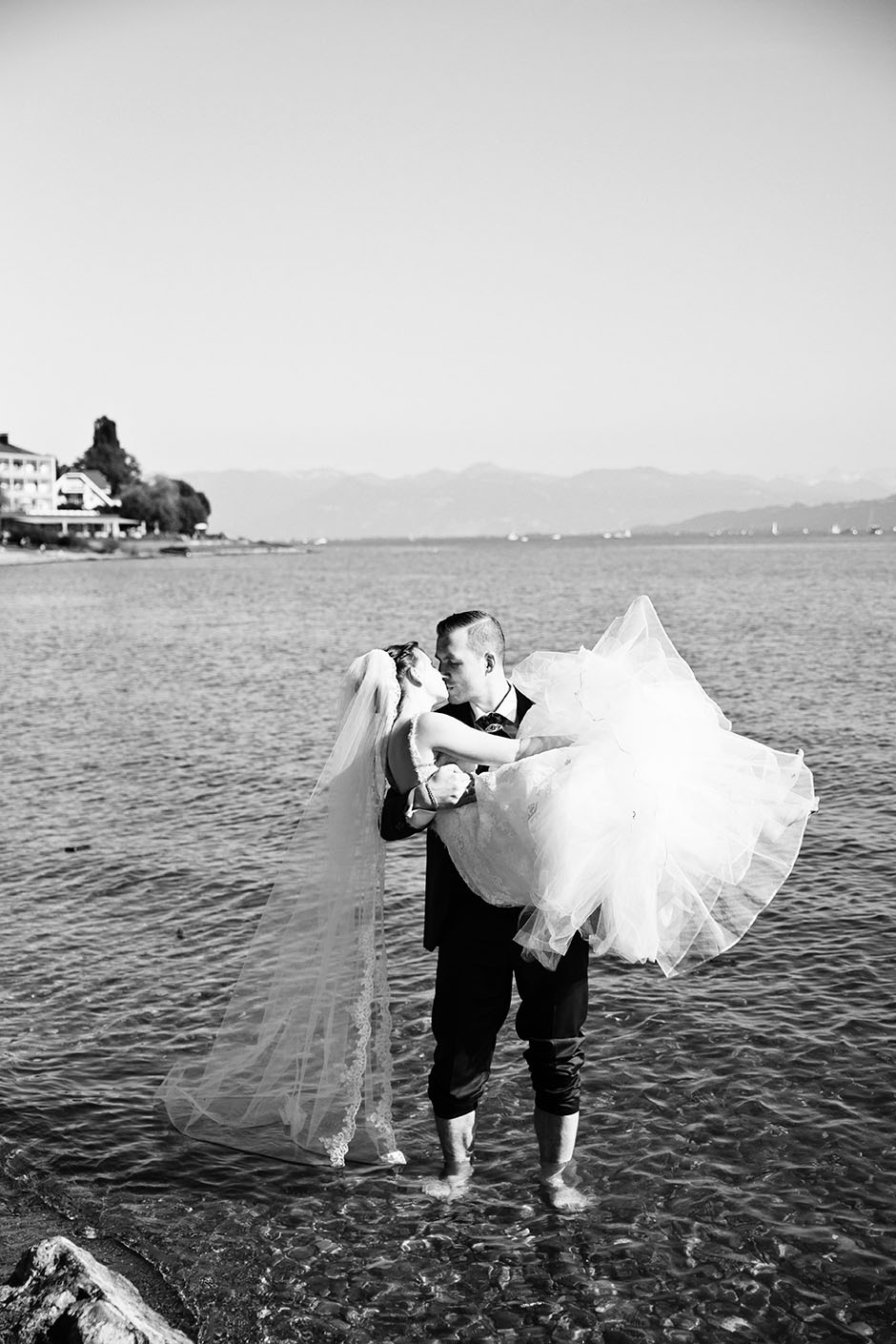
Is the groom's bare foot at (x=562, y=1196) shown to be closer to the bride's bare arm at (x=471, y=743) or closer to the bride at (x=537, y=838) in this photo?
the bride at (x=537, y=838)

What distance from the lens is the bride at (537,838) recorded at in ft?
19.9

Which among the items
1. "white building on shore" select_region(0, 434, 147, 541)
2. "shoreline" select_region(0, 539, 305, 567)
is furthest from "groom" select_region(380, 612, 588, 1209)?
"white building on shore" select_region(0, 434, 147, 541)

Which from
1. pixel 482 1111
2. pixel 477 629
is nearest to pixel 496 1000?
pixel 477 629

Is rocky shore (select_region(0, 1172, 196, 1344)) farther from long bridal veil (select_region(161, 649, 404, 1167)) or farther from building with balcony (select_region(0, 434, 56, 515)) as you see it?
building with balcony (select_region(0, 434, 56, 515))

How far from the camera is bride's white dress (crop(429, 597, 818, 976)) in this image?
6027 millimetres

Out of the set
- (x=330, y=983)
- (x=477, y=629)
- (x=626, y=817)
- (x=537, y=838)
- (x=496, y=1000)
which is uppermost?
(x=477, y=629)

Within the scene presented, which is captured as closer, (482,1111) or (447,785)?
(447,785)

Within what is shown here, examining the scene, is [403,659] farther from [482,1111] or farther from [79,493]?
[79,493]

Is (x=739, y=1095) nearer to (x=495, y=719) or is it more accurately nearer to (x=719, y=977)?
(x=719, y=977)

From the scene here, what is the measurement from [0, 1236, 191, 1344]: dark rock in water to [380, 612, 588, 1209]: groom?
194 centimetres

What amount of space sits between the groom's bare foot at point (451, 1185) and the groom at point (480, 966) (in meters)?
0.83

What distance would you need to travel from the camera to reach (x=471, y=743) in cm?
604

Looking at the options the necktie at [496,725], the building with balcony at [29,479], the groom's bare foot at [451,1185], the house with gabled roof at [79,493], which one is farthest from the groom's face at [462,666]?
the house with gabled roof at [79,493]

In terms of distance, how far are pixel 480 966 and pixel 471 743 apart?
1.29 meters
